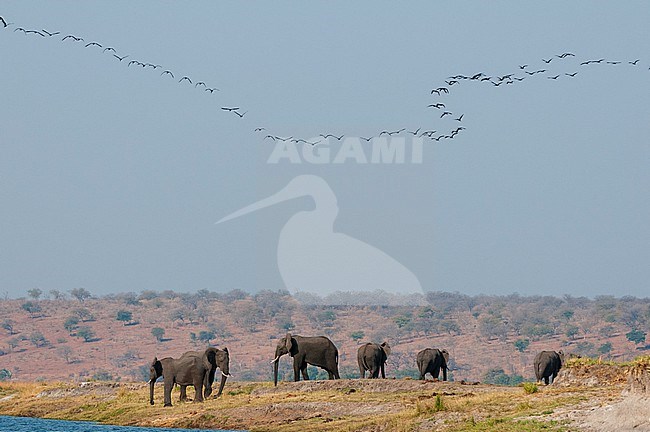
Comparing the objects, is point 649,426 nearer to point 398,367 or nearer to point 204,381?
point 204,381

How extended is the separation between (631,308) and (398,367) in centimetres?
6488

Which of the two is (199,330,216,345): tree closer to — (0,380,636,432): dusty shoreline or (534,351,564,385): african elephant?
(0,380,636,432): dusty shoreline

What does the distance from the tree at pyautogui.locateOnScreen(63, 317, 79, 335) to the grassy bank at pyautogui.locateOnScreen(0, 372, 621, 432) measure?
115m

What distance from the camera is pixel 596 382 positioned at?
142ft

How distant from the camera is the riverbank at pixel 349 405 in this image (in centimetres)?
3828

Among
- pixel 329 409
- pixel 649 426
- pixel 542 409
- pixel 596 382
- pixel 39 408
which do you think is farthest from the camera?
pixel 39 408

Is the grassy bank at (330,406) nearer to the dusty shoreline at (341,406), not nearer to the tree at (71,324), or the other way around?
the dusty shoreline at (341,406)

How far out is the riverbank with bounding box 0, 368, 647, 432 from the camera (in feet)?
126

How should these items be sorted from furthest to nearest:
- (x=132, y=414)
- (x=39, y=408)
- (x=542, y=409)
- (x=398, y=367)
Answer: (x=398, y=367)
(x=39, y=408)
(x=132, y=414)
(x=542, y=409)

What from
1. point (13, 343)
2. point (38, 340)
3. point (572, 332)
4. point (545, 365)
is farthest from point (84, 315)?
point (545, 365)

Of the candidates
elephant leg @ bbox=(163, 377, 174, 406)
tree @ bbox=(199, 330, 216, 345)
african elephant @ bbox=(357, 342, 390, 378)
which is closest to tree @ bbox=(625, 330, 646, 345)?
tree @ bbox=(199, 330, 216, 345)

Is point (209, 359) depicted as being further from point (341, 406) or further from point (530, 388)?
point (530, 388)

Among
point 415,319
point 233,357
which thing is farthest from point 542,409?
point 415,319

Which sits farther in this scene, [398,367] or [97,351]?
[97,351]
